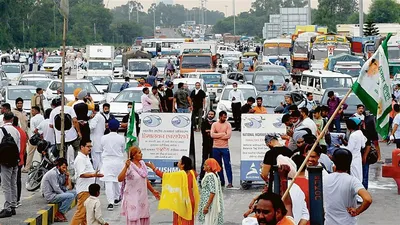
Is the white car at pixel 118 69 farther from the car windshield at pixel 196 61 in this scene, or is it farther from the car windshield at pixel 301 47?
the car windshield at pixel 196 61

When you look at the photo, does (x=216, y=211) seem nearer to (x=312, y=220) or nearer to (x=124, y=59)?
(x=312, y=220)

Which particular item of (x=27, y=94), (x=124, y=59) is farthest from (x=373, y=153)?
(x=124, y=59)

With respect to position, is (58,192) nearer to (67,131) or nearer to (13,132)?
(13,132)

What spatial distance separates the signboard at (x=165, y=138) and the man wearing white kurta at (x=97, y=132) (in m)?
0.87

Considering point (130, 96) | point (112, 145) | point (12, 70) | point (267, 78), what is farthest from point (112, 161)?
point (12, 70)

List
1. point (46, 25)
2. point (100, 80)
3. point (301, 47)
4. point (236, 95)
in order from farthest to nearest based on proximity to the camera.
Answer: point (46, 25), point (301, 47), point (100, 80), point (236, 95)

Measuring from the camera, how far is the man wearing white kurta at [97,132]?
19938mm

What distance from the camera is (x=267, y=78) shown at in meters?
44.4

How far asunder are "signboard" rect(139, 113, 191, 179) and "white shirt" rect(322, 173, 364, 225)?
9447 millimetres

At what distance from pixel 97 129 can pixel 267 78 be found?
24.6 meters

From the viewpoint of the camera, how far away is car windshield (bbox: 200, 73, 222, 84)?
140ft

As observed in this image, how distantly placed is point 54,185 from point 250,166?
4.58 metres

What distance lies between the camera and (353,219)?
33.8 ft

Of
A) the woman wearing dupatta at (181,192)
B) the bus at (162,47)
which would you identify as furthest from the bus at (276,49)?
the woman wearing dupatta at (181,192)
